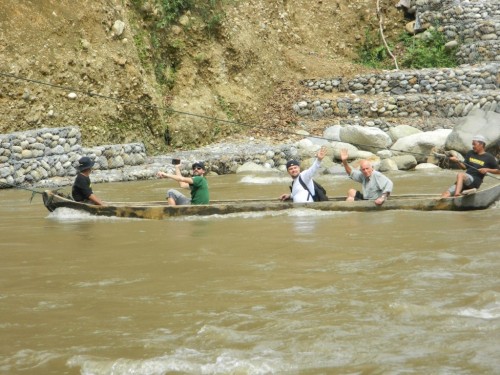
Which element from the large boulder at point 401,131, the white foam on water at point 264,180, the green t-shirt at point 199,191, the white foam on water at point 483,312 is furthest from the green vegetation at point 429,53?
the white foam on water at point 483,312

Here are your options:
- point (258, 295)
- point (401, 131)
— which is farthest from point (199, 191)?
point (401, 131)

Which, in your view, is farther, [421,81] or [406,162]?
[421,81]

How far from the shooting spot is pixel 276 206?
12016 millimetres

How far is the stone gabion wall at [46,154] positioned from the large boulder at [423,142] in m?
7.15

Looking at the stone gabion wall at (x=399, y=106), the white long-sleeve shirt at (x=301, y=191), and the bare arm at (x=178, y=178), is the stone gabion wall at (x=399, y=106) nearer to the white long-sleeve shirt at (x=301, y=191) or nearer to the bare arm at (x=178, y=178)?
the white long-sleeve shirt at (x=301, y=191)

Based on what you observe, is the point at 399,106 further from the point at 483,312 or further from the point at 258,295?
the point at 483,312

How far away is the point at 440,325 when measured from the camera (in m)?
6.12

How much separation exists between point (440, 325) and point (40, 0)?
17.3 m

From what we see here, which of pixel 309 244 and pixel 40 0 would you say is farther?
pixel 40 0

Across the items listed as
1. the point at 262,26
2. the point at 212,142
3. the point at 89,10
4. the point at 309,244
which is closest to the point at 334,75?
the point at 262,26

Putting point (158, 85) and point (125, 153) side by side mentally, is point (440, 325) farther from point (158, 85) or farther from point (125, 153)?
point (158, 85)

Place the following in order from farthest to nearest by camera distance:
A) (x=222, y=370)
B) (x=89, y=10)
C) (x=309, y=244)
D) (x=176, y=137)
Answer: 1. (x=176, y=137)
2. (x=89, y=10)
3. (x=309, y=244)
4. (x=222, y=370)

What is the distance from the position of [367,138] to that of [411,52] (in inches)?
285

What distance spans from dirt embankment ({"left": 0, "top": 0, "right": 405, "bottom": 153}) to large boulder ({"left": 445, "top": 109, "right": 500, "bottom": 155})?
5031 mm
